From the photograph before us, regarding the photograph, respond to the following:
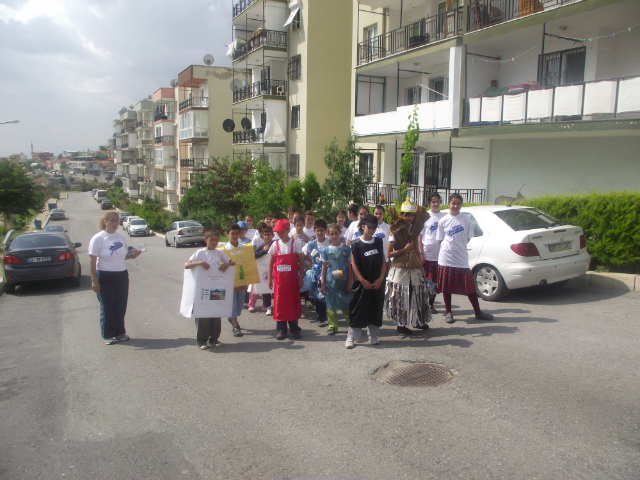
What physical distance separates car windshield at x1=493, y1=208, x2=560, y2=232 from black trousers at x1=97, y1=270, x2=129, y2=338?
6.22 meters

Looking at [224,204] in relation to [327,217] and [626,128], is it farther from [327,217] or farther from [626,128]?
[626,128]

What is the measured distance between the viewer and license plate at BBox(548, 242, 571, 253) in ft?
26.2

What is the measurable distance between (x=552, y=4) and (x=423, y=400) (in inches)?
540

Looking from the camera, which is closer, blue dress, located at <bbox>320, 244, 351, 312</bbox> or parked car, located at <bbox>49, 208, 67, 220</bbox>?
blue dress, located at <bbox>320, 244, 351, 312</bbox>

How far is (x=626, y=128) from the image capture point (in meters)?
11.3

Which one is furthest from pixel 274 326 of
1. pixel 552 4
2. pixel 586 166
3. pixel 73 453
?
pixel 552 4

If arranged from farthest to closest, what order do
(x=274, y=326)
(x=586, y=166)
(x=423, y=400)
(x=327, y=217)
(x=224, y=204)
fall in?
(x=224, y=204) → (x=327, y=217) → (x=586, y=166) → (x=274, y=326) → (x=423, y=400)

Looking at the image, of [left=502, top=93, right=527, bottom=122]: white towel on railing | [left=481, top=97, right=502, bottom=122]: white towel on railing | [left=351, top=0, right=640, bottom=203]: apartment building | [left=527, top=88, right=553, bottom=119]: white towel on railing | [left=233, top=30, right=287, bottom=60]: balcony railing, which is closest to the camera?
[left=351, top=0, right=640, bottom=203]: apartment building

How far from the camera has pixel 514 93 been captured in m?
14.4

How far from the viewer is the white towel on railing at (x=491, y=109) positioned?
1469 centimetres

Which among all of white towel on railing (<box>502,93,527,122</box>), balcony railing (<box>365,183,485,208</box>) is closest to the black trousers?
balcony railing (<box>365,183,485,208</box>)

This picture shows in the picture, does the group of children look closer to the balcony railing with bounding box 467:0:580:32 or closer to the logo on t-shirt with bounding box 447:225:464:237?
the logo on t-shirt with bounding box 447:225:464:237

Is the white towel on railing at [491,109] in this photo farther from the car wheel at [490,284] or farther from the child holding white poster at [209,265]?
the child holding white poster at [209,265]

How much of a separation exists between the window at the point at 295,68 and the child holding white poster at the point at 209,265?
23.8 m
